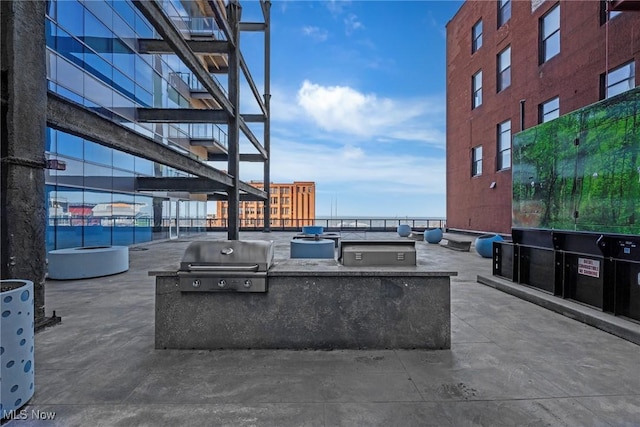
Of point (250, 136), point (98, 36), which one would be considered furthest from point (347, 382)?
point (250, 136)

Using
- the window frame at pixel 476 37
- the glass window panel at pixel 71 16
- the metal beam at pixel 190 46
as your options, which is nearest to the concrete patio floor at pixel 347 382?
the glass window panel at pixel 71 16

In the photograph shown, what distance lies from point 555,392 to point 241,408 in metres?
2.84

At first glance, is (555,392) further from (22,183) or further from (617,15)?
(617,15)

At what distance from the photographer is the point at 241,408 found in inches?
108

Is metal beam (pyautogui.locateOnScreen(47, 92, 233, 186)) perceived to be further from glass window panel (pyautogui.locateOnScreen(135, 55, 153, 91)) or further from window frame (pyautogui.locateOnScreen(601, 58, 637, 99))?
window frame (pyautogui.locateOnScreen(601, 58, 637, 99))

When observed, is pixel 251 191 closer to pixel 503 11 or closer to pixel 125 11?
pixel 125 11

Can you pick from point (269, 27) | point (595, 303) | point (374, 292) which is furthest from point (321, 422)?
point (269, 27)

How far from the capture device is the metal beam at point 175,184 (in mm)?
16062

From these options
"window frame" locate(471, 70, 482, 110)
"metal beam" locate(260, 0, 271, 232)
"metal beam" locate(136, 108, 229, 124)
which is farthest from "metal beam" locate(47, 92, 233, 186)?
"metal beam" locate(260, 0, 271, 232)

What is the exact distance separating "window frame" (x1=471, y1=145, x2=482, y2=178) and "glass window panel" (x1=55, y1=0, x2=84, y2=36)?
19.4m

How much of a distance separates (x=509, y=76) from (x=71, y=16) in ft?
61.8

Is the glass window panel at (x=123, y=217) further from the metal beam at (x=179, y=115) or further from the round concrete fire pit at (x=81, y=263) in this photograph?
the round concrete fire pit at (x=81, y=263)

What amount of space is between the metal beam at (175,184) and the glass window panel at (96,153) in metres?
2.09

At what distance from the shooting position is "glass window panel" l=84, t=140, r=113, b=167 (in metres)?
13.0
